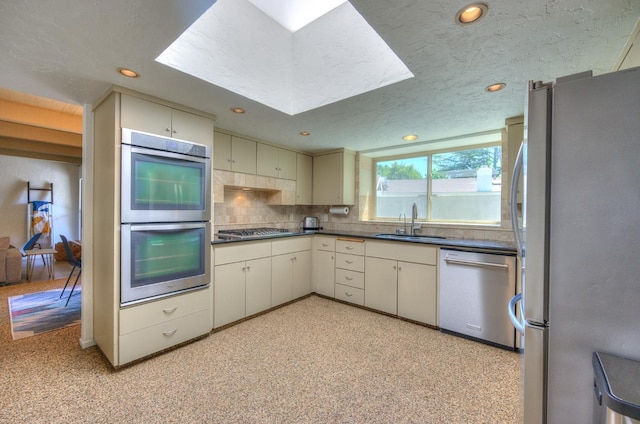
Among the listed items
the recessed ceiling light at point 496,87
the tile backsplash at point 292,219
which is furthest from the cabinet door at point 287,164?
the recessed ceiling light at point 496,87

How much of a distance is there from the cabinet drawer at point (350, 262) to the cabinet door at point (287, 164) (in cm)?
138

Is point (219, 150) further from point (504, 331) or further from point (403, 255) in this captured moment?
point (504, 331)

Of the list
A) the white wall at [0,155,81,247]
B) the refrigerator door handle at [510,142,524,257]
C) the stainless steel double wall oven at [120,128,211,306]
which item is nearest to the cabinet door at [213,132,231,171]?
the stainless steel double wall oven at [120,128,211,306]

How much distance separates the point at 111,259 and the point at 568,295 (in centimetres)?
275

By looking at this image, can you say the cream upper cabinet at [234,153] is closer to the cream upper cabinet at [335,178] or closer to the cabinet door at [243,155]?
the cabinet door at [243,155]

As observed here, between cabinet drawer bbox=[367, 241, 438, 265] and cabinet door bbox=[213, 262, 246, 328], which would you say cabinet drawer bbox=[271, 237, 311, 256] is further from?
cabinet drawer bbox=[367, 241, 438, 265]

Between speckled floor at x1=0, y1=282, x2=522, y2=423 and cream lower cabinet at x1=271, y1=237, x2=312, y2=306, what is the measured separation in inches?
26.6

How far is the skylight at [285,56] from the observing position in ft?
6.38

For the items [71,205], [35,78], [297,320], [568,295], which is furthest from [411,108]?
[71,205]

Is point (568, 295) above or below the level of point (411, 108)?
below

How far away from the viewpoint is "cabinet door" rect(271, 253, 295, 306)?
3371mm

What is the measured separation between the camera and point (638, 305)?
834 millimetres

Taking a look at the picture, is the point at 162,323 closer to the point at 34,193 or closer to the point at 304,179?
the point at 304,179

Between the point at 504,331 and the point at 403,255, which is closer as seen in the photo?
the point at 504,331
